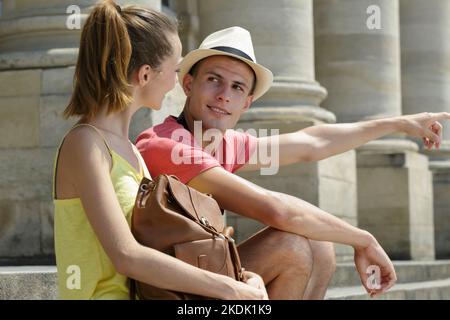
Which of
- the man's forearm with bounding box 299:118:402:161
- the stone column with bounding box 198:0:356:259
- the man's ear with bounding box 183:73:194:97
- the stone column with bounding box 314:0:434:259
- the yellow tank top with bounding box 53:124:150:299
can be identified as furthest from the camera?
the stone column with bounding box 314:0:434:259

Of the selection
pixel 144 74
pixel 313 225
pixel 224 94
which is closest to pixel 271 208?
pixel 313 225

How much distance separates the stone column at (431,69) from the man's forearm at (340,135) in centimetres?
1241

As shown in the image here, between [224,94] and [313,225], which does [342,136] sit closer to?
[224,94]

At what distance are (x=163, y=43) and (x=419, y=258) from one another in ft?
40.3

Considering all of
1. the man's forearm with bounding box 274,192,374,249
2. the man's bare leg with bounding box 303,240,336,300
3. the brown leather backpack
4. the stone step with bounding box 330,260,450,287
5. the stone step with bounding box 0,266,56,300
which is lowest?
the stone step with bounding box 330,260,450,287

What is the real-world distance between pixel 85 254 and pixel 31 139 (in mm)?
4604

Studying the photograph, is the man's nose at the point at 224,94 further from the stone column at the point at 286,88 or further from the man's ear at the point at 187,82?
the stone column at the point at 286,88

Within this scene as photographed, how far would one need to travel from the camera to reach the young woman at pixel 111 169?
149 inches

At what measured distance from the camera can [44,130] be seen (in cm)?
841

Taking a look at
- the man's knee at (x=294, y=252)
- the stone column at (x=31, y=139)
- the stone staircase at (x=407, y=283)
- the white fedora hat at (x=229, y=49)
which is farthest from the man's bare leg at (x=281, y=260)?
the stone column at (x=31, y=139)

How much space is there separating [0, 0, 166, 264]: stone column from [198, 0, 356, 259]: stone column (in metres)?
3.40

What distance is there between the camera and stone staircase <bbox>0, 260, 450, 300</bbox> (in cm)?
584

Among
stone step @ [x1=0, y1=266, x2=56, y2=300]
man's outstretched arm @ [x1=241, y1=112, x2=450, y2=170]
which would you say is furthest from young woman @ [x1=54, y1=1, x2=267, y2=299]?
stone step @ [x1=0, y1=266, x2=56, y2=300]

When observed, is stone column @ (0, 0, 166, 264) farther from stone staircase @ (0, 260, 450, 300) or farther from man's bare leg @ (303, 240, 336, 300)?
man's bare leg @ (303, 240, 336, 300)
